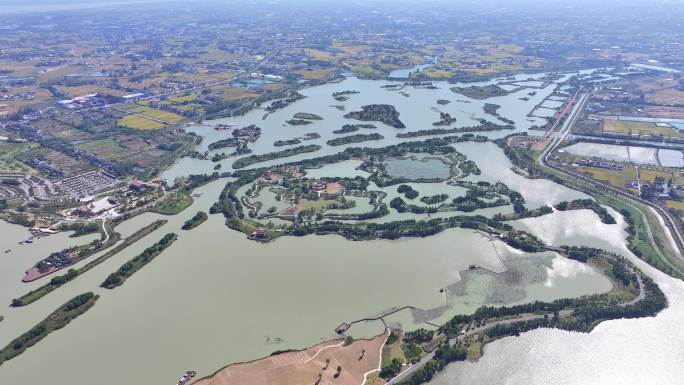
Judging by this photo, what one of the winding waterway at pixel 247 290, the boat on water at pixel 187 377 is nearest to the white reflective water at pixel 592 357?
the winding waterway at pixel 247 290

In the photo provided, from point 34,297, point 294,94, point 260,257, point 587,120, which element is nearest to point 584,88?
point 587,120

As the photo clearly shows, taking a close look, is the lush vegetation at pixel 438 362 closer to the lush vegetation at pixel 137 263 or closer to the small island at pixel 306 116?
the lush vegetation at pixel 137 263

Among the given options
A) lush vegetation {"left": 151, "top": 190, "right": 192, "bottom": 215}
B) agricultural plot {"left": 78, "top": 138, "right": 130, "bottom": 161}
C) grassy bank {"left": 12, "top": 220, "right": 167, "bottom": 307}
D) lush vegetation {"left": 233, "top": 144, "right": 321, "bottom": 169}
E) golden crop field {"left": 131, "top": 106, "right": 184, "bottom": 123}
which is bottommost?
grassy bank {"left": 12, "top": 220, "right": 167, "bottom": 307}

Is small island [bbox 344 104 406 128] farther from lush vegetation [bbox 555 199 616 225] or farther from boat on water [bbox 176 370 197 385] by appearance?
boat on water [bbox 176 370 197 385]

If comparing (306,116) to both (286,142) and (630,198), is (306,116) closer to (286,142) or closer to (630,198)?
(286,142)

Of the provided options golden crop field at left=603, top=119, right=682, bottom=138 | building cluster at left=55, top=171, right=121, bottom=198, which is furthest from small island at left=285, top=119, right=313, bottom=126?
golden crop field at left=603, top=119, right=682, bottom=138

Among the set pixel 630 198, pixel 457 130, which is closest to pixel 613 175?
pixel 630 198
